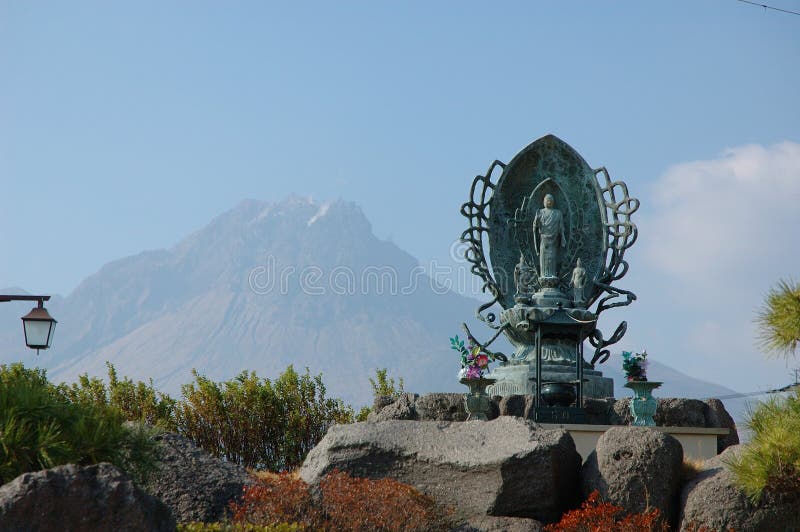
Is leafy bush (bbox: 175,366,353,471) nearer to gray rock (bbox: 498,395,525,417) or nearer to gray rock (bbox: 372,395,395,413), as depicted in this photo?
gray rock (bbox: 372,395,395,413)

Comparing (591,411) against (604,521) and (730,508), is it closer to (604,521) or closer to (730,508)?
(730,508)

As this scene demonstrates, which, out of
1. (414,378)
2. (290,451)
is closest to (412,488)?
(290,451)

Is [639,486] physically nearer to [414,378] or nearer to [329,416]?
[329,416]

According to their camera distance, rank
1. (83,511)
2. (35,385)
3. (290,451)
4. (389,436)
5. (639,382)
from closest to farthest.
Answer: (83,511) → (35,385) → (389,436) → (639,382) → (290,451)

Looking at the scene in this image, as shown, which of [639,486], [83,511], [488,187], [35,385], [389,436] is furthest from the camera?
[488,187]

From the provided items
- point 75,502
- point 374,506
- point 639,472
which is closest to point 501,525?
point 374,506

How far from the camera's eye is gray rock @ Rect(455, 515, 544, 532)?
380 inches

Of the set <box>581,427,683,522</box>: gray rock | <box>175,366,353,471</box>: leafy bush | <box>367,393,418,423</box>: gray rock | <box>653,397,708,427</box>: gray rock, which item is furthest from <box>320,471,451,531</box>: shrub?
<box>175,366,353,471</box>: leafy bush

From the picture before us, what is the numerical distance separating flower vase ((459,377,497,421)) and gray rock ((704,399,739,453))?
3258mm

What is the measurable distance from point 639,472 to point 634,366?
15.9 feet

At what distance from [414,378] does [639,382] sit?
7030 inches

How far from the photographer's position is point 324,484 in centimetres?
964

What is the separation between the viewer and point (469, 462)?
10203mm

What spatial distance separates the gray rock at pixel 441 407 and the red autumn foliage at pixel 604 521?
508cm
